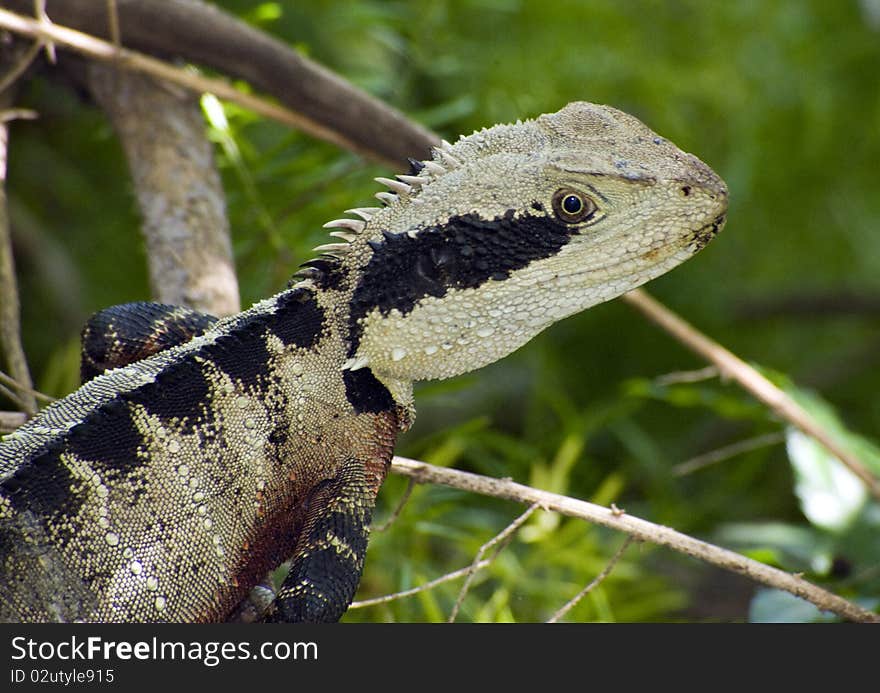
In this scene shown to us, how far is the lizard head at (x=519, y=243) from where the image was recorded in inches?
108

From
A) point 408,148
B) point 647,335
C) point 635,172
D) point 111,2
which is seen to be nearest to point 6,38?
point 111,2

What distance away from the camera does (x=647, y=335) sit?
6863 millimetres

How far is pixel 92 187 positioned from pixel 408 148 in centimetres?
321

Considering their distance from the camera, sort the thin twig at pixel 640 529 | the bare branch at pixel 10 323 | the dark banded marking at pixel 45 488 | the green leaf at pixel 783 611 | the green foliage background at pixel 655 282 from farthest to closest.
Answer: the green foliage background at pixel 655 282 < the green leaf at pixel 783 611 < the bare branch at pixel 10 323 < the thin twig at pixel 640 529 < the dark banded marking at pixel 45 488

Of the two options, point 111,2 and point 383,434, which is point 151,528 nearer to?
point 383,434

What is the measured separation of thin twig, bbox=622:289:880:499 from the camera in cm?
387

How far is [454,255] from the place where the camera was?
2.77 m

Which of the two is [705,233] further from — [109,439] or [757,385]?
[109,439]

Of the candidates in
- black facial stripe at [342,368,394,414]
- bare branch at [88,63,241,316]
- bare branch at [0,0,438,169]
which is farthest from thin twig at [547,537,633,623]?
bare branch at [0,0,438,169]

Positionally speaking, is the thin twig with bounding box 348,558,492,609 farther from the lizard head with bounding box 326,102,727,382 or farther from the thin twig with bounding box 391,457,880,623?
the lizard head with bounding box 326,102,727,382

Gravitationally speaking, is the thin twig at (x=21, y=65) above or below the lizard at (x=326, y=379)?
above

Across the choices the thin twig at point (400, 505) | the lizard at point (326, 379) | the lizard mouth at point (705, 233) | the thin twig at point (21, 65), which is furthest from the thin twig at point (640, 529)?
the thin twig at point (21, 65)

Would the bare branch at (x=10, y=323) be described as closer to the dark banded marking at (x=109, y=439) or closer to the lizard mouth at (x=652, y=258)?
the dark banded marking at (x=109, y=439)

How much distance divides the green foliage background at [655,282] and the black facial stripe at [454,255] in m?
1.89
